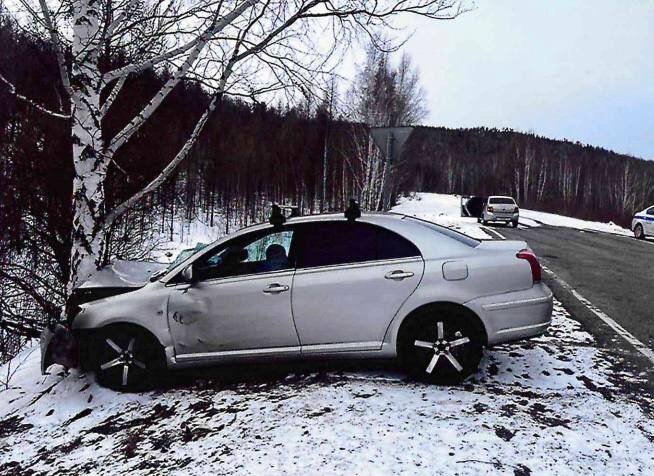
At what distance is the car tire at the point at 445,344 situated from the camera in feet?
13.2

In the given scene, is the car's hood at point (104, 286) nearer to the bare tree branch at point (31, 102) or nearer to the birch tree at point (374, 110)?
the bare tree branch at point (31, 102)

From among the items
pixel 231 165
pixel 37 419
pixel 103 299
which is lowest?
pixel 37 419

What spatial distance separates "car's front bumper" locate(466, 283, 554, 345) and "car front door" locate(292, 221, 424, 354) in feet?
2.09

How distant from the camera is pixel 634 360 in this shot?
4.71 m

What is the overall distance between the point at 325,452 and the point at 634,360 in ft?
11.8

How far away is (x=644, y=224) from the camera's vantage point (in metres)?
19.3

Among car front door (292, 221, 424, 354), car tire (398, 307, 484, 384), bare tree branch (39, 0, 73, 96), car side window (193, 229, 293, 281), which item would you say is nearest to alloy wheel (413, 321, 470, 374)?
car tire (398, 307, 484, 384)

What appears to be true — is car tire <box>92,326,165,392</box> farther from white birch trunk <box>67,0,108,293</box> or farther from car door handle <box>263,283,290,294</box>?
white birch trunk <box>67,0,108,293</box>

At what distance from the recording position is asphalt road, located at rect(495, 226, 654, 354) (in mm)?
6285

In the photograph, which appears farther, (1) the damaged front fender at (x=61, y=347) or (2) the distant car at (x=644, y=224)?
(2) the distant car at (x=644, y=224)

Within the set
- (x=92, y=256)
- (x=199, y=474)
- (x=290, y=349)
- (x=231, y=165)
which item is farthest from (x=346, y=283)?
(x=231, y=165)

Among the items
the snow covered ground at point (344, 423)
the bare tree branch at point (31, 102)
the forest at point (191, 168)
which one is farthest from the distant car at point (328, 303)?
the forest at point (191, 168)

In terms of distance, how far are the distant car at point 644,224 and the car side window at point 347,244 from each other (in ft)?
63.4

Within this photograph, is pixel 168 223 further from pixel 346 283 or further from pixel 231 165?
pixel 346 283
